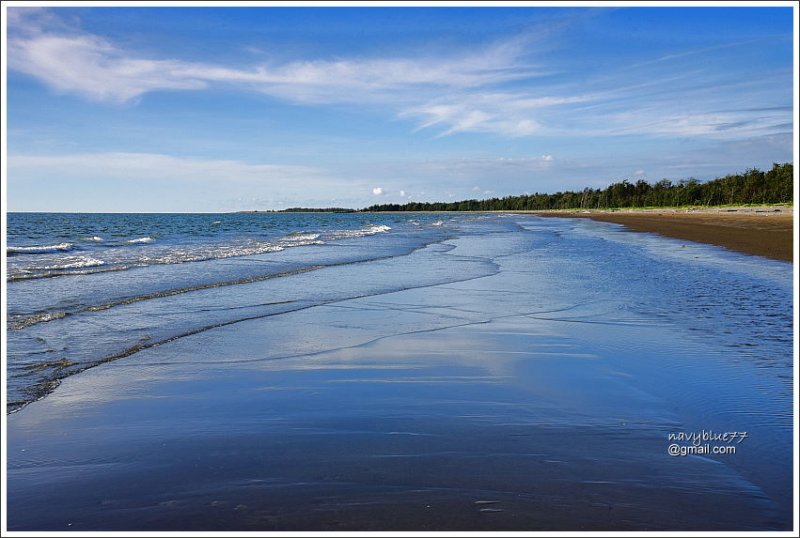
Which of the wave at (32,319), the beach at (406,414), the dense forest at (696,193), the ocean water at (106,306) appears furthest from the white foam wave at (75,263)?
the dense forest at (696,193)

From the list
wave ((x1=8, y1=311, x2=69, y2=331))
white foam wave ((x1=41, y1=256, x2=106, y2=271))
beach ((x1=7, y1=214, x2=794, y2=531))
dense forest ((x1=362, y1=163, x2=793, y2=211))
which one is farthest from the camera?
dense forest ((x1=362, y1=163, x2=793, y2=211))

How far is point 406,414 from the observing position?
499 centimetres

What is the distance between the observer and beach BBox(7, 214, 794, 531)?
11.1 feet

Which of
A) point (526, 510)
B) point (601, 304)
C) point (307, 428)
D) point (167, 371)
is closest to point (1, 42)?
point (167, 371)

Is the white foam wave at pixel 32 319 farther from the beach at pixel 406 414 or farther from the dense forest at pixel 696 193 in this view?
the dense forest at pixel 696 193

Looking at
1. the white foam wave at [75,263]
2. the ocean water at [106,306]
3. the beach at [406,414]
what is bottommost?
the beach at [406,414]

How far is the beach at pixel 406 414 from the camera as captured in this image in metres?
3.38

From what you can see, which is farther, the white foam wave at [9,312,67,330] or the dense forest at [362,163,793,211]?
the dense forest at [362,163,793,211]

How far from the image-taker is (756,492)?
3541mm

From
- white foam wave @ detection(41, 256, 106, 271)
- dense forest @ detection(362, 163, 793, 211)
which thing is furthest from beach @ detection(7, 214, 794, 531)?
dense forest @ detection(362, 163, 793, 211)

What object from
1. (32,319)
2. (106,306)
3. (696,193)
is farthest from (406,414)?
(696,193)

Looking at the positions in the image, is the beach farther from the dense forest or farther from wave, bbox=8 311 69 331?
the dense forest

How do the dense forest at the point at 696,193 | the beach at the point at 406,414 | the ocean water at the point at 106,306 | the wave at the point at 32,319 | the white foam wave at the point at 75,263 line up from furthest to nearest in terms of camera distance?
the dense forest at the point at 696,193
the white foam wave at the point at 75,263
the wave at the point at 32,319
the ocean water at the point at 106,306
the beach at the point at 406,414

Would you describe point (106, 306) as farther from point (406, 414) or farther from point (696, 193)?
point (696, 193)
